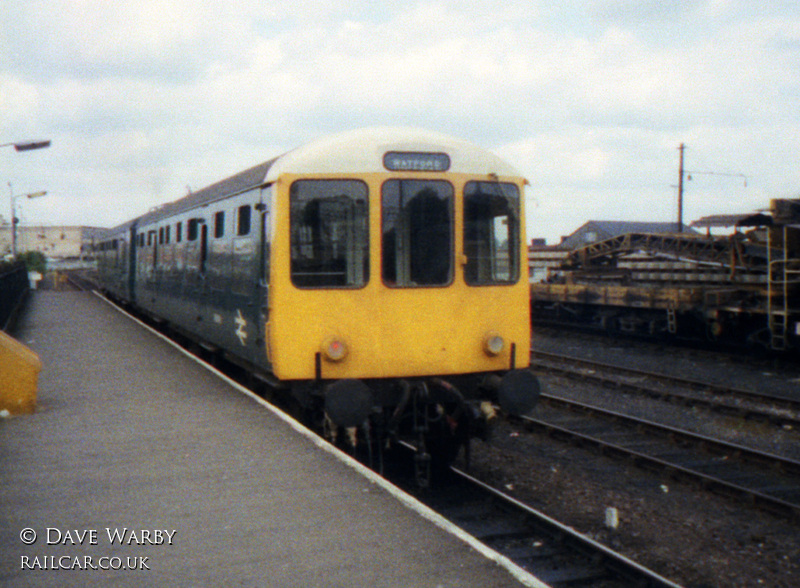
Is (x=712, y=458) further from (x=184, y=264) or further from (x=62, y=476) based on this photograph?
(x=184, y=264)

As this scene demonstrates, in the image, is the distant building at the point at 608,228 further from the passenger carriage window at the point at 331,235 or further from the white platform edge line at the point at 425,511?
the white platform edge line at the point at 425,511

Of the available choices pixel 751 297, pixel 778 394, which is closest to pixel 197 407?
pixel 778 394

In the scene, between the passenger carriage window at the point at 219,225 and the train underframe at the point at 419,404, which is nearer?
the train underframe at the point at 419,404

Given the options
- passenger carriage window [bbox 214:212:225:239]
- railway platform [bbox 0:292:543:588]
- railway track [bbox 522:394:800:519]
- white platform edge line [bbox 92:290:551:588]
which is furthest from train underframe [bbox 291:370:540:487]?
passenger carriage window [bbox 214:212:225:239]

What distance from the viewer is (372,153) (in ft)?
23.9

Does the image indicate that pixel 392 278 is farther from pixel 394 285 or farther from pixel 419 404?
pixel 419 404

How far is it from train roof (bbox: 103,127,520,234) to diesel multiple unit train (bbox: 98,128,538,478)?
0.01 m

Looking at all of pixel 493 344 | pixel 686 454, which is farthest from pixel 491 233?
pixel 686 454

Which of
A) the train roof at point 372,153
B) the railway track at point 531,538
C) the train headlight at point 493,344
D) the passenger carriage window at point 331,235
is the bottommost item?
the railway track at point 531,538

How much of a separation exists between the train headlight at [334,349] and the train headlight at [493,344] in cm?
134

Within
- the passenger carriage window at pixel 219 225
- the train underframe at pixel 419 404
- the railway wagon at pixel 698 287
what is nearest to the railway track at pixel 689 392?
the railway wagon at pixel 698 287

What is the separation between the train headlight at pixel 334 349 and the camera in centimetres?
714

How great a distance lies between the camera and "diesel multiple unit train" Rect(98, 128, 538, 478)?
716 centimetres

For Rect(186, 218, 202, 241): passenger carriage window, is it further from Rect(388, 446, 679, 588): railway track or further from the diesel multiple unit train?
Rect(388, 446, 679, 588): railway track
